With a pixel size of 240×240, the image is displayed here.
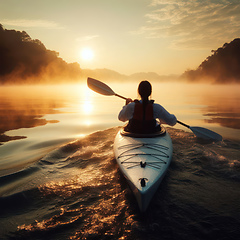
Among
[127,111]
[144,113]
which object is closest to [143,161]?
[144,113]

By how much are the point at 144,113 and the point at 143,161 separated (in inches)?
45.8

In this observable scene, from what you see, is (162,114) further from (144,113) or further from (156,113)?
(144,113)

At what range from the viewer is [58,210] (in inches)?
99.0

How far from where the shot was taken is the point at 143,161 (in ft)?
9.96

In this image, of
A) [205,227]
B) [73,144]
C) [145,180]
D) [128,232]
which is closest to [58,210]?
[128,232]

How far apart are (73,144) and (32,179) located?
2263 millimetres

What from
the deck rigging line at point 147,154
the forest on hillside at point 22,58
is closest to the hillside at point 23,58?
the forest on hillside at point 22,58

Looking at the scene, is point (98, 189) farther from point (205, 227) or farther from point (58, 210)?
point (205, 227)

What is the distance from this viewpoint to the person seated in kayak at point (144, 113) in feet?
12.6

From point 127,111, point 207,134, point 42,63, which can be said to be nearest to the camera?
point 127,111

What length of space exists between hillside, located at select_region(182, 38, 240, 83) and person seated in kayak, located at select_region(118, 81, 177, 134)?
90.9 m

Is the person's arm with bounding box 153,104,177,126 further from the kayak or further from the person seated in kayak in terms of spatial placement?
the kayak

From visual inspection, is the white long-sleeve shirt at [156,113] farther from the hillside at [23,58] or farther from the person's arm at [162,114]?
the hillside at [23,58]

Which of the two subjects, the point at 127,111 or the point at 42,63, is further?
the point at 42,63
